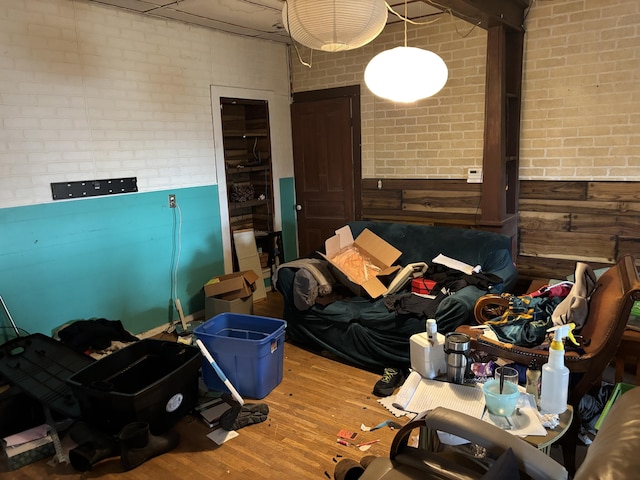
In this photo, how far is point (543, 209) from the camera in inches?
157

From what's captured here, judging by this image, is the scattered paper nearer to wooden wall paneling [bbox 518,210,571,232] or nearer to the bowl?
the bowl

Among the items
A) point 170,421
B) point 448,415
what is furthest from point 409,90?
point 170,421

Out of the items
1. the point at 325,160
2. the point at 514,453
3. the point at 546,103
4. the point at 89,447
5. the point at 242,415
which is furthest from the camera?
the point at 325,160

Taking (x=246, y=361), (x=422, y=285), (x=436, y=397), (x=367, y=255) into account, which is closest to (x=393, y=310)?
(x=422, y=285)

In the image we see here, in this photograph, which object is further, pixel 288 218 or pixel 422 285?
pixel 288 218

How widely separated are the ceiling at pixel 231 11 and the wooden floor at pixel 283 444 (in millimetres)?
2800

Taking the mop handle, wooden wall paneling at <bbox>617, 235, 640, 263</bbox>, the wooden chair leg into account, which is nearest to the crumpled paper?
the wooden chair leg

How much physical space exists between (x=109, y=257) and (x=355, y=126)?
8.88 ft

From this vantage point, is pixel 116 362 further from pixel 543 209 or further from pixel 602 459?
pixel 543 209

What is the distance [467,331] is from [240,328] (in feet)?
5.43

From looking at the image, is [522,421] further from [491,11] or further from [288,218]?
[288,218]

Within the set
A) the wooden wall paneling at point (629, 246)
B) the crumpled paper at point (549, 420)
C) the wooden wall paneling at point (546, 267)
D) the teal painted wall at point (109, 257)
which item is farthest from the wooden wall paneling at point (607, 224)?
the teal painted wall at point (109, 257)

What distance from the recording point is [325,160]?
5125 millimetres

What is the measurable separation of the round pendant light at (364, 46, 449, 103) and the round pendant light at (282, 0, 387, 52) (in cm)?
36
